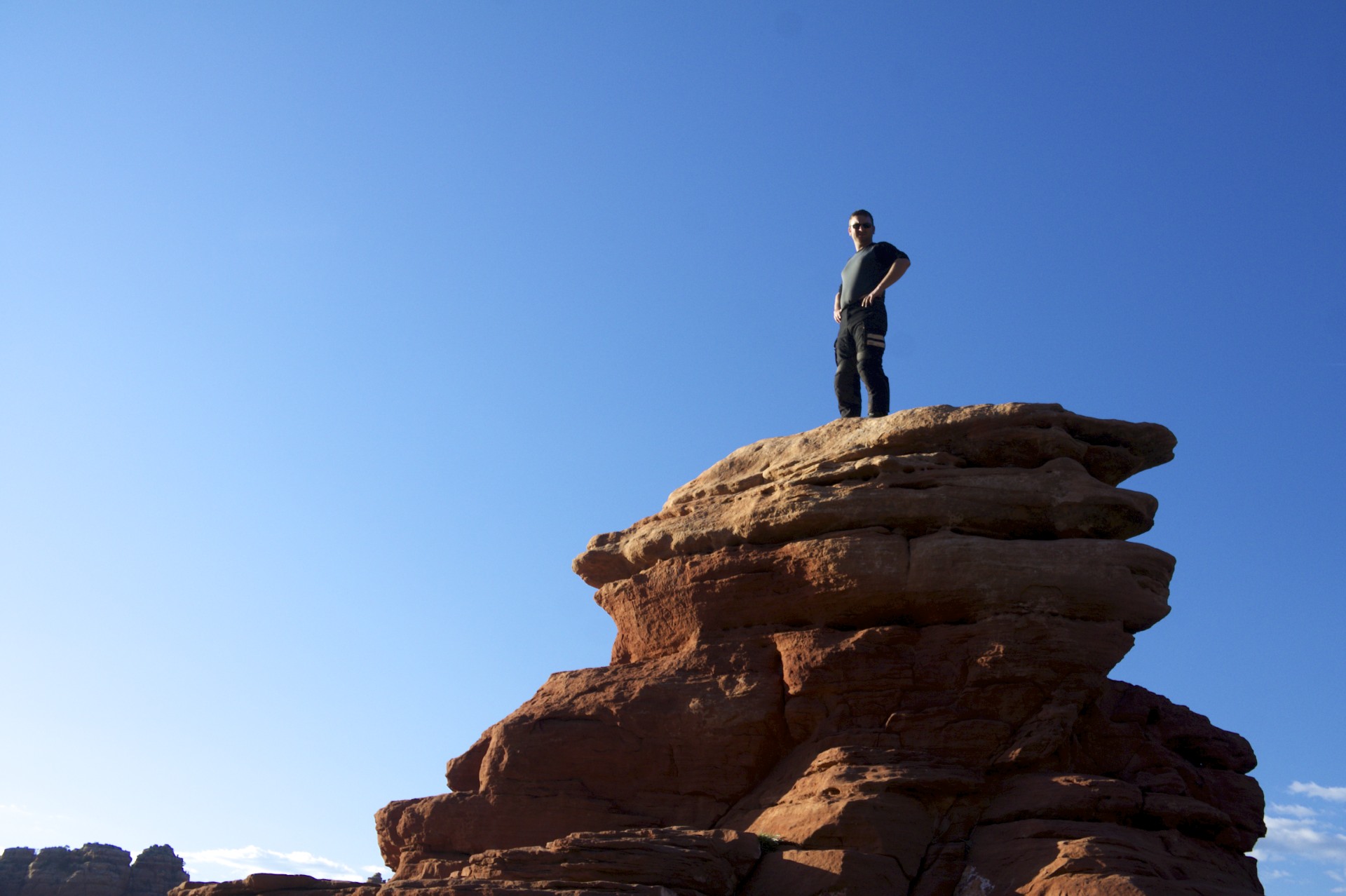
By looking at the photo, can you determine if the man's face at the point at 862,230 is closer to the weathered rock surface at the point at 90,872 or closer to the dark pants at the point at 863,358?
the dark pants at the point at 863,358

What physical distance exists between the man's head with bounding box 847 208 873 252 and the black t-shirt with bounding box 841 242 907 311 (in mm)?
151

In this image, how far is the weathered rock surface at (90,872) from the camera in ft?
110

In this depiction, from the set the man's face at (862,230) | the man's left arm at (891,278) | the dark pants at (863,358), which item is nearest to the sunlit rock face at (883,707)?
the dark pants at (863,358)

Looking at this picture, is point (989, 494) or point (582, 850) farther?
point (989, 494)

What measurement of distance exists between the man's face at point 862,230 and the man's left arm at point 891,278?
77 centimetres

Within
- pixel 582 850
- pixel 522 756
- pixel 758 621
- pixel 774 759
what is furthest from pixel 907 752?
pixel 522 756

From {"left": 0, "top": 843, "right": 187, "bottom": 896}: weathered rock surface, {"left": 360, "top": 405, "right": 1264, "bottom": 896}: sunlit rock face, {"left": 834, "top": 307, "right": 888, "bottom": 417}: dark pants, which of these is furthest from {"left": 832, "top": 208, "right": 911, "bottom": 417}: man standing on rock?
{"left": 0, "top": 843, "right": 187, "bottom": 896}: weathered rock surface

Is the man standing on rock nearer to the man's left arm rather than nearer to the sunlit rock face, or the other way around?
the man's left arm

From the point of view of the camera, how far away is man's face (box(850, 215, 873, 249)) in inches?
656

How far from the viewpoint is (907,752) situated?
12312 mm

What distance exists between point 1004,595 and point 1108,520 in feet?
6.17

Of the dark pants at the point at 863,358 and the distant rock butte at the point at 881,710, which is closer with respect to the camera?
the distant rock butte at the point at 881,710

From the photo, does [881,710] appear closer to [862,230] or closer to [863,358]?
[863,358]

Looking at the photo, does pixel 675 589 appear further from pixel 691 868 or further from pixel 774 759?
pixel 691 868
